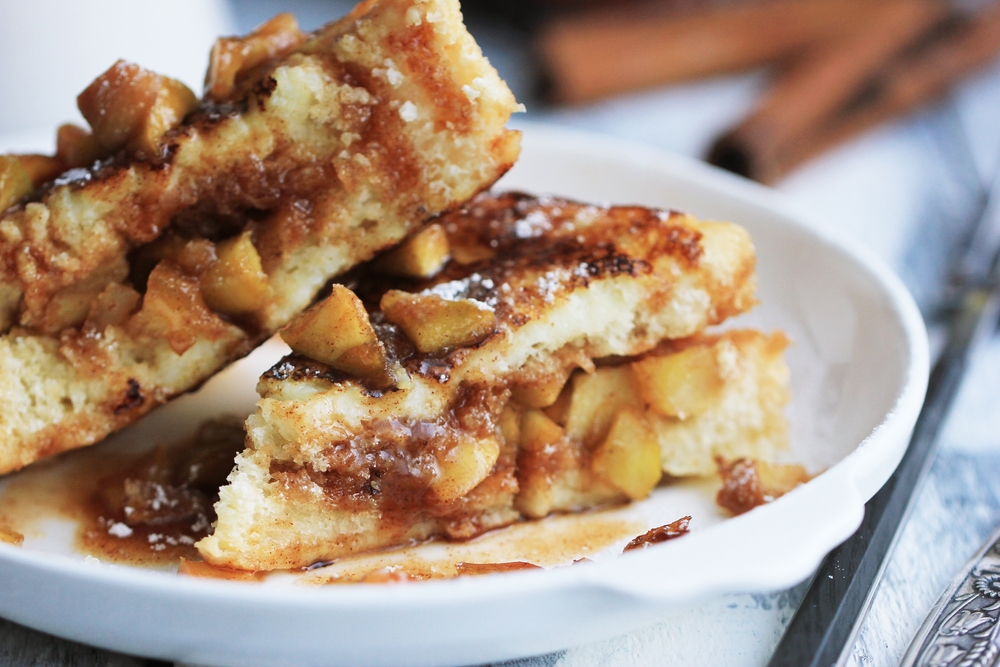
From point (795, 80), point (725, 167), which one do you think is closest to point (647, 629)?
point (725, 167)

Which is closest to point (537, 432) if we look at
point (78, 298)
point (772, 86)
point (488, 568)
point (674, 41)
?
point (488, 568)

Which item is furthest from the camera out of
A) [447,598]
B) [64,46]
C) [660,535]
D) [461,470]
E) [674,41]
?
[674,41]

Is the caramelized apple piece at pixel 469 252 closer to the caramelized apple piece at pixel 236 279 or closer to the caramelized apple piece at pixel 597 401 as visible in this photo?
the caramelized apple piece at pixel 597 401

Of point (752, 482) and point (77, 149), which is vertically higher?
point (77, 149)

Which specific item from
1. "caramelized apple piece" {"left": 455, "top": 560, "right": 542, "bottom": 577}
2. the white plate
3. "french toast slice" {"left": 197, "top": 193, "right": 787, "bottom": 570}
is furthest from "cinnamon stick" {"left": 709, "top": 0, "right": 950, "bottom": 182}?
"caramelized apple piece" {"left": 455, "top": 560, "right": 542, "bottom": 577}

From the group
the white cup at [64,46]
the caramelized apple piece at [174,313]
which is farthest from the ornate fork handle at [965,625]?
the white cup at [64,46]

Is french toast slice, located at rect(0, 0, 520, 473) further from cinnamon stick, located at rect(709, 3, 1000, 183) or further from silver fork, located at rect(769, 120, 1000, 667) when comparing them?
cinnamon stick, located at rect(709, 3, 1000, 183)

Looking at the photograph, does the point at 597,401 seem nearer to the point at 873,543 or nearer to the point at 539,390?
the point at 539,390
